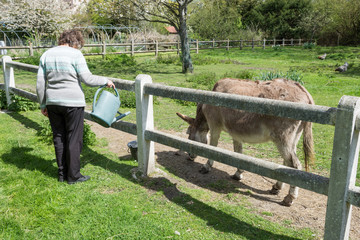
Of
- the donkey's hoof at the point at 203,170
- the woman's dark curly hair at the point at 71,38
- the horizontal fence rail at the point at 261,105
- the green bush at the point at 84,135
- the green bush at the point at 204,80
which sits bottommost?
the donkey's hoof at the point at 203,170

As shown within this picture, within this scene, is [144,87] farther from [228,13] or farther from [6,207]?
[228,13]

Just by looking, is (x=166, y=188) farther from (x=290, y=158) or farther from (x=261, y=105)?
(x=261, y=105)

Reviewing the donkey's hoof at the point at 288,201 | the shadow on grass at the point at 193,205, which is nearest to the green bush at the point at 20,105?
the shadow on grass at the point at 193,205

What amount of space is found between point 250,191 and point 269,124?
0.99 meters

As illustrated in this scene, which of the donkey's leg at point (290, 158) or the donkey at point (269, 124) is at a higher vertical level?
the donkey at point (269, 124)

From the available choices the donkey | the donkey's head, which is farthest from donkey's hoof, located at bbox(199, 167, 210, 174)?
the donkey's head

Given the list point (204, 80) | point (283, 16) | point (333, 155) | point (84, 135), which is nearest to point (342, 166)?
point (333, 155)

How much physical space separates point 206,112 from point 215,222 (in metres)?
1.93

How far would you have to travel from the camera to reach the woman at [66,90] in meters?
3.87

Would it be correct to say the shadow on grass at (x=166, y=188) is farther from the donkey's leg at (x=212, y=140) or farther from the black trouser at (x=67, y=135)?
the donkey's leg at (x=212, y=140)

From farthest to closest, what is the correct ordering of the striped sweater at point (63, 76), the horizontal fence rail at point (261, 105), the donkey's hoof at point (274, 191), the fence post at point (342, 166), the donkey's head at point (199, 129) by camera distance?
the donkey's head at point (199, 129), the donkey's hoof at point (274, 191), the striped sweater at point (63, 76), the horizontal fence rail at point (261, 105), the fence post at point (342, 166)

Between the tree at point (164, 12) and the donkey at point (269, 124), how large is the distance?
12168 mm

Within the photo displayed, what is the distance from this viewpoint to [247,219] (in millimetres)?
3445

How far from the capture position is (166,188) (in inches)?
162
